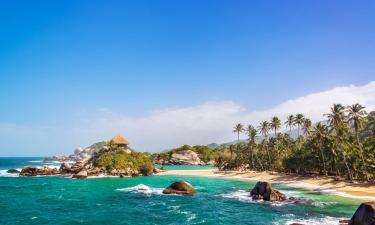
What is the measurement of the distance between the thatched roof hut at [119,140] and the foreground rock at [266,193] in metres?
90.1

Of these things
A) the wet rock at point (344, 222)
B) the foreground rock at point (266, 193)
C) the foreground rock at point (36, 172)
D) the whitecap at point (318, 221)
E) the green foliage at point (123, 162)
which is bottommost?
the whitecap at point (318, 221)

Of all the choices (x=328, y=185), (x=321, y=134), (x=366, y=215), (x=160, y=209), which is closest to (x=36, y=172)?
(x=160, y=209)

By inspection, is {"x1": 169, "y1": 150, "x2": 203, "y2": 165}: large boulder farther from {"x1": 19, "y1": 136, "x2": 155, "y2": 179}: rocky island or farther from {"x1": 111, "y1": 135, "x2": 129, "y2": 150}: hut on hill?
{"x1": 19, "y1": 136, "x2": 155, "y2": 179}: rocky island

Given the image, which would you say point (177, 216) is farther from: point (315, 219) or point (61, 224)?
point (315, 219)

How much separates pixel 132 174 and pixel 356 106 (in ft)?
256

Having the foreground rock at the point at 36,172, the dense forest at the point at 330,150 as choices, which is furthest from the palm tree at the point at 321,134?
the foreground rock at the point at 36,172

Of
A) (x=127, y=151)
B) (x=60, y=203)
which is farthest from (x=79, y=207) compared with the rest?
(x=127, y=151)

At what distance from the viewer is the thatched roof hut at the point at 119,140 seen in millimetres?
137550

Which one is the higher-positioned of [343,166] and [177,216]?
[343,166]

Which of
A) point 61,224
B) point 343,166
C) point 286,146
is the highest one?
point 286,146

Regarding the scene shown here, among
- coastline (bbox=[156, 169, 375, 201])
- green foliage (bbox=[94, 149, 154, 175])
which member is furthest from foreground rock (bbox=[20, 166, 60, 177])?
coastline (bbox=[156, 169, 375, 201])

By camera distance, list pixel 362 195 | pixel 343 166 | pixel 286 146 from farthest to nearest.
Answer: pixel 286 146, pixel 343 166, pixel 362 195

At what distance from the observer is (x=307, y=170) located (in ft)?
304

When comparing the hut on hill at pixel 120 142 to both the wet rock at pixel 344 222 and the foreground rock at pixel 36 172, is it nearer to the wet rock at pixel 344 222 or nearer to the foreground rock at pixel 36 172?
the foreground rock at pixel 36 172
